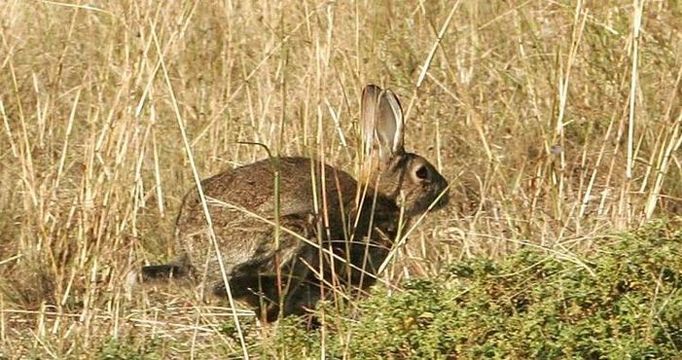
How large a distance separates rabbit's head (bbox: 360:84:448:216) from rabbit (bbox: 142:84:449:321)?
303 mm

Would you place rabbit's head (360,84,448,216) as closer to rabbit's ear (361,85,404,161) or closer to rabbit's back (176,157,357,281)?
rabbit's ear (361,85,404,161)

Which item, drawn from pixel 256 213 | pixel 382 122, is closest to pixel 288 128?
pixel 382 122

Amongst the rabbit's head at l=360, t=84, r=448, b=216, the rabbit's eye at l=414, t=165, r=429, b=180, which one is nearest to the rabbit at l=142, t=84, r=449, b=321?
the rabbit's head at l=360, t=84, r=448, b=216

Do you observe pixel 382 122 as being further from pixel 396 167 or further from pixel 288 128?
pixel 288 128

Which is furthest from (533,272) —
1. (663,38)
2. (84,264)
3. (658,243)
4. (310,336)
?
(663,38)

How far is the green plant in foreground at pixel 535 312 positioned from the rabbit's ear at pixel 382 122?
1.52 metres

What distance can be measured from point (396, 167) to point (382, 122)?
0.19 m

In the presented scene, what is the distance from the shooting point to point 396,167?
21.6ft

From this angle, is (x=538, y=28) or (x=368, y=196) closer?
(x=368, y=196)

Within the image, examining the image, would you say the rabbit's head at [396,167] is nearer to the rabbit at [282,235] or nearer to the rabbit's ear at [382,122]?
the rabbit's ear at [382,122]

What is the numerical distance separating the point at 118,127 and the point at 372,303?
141 centimetres

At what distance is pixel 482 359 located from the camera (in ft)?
15.0

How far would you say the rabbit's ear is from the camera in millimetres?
6352

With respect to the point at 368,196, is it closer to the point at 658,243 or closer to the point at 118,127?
the point at 118,127
